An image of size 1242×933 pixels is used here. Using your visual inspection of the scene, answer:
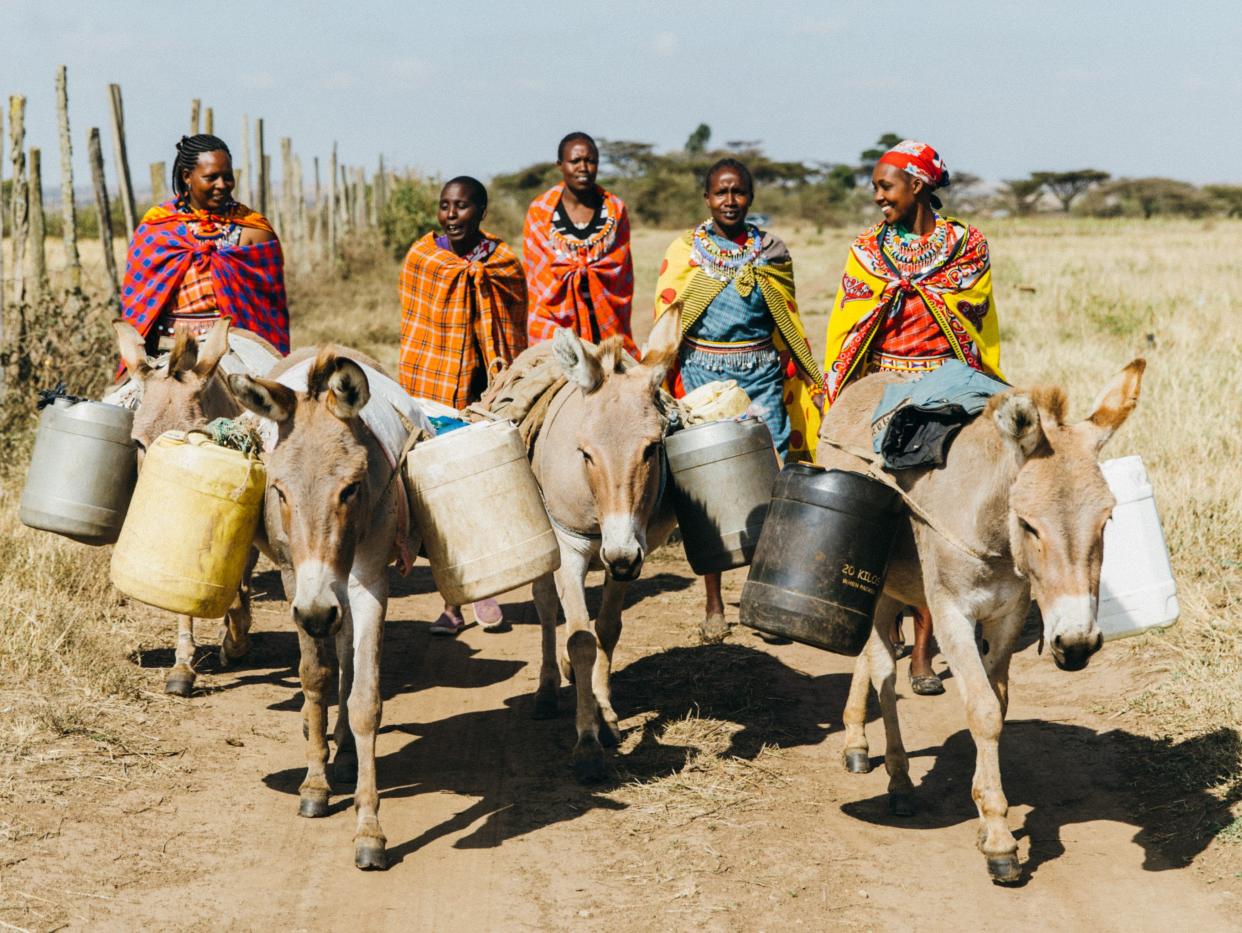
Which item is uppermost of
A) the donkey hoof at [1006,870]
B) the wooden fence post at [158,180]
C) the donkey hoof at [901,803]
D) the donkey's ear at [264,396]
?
the wooden fence post at [158,180]

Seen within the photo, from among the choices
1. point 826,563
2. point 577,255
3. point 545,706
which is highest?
point 577,255

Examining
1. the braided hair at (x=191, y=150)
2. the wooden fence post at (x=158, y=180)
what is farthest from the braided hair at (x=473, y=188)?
the wooden fence post at (x=158, y=180)

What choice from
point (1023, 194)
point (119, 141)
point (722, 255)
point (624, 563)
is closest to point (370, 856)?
point (624, 563)

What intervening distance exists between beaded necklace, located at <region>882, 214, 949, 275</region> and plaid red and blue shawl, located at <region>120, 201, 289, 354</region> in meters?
3.29

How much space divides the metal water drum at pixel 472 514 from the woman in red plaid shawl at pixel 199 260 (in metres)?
2.81

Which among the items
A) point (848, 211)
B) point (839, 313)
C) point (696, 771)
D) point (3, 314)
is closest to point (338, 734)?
point (696, 771)

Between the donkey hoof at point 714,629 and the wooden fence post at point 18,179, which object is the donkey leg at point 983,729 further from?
the wooden fence post at point 18,179

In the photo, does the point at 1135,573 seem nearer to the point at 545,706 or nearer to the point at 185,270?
the point at 545,706

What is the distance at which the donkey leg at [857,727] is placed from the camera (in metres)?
5.47

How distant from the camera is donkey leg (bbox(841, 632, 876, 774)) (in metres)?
5.47

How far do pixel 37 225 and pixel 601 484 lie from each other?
7919 mm

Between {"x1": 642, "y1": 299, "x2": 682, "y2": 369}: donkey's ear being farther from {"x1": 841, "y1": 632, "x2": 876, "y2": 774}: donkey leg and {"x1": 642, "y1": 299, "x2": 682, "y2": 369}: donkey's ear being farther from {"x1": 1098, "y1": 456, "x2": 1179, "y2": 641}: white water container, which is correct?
{"x1": 1098, "y1": 456, "x2": 1179, "y2": 641}: white water container

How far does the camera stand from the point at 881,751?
579 cm

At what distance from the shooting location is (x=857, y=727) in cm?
550
